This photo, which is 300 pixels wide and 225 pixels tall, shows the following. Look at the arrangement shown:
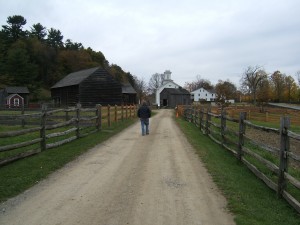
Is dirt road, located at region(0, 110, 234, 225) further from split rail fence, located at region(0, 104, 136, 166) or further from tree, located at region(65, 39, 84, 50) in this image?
tree, located at region(65, 39, 84, 50)

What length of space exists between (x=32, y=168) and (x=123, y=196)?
10.5 feet

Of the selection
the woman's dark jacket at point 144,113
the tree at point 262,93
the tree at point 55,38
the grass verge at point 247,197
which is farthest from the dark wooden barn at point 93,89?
the tree at point 55,38

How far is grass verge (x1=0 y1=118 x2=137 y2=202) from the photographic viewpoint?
24.1 ft

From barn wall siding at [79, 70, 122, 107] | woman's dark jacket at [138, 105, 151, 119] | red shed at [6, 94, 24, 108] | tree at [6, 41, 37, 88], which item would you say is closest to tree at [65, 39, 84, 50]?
tree at [6, 41, 37, 88]

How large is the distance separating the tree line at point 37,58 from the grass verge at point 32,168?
6966 centimetres

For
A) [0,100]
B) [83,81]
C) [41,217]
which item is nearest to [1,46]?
[0,100]

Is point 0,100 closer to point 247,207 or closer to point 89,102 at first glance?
point 89,102

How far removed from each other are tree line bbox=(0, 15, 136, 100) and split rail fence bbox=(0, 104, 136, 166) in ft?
170

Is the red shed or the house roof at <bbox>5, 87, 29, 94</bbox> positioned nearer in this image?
the red shed

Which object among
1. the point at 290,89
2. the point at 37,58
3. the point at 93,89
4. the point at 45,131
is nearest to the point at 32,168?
the point at 45,131

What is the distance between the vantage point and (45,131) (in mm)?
13891

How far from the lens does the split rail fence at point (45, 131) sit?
10.2 m

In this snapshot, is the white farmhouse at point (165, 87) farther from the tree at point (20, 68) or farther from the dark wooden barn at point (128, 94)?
the tree at point (20, 68)

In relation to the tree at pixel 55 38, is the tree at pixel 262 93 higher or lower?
lower
